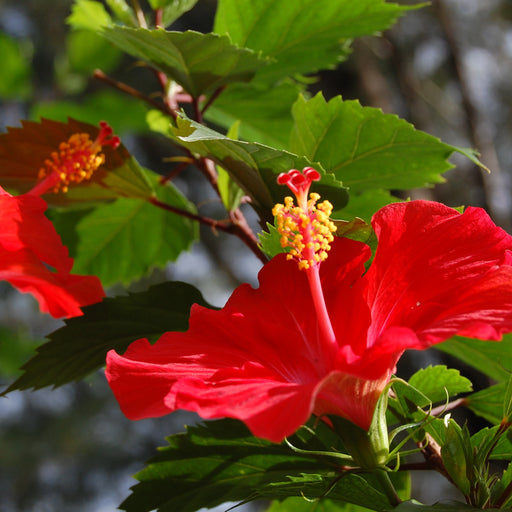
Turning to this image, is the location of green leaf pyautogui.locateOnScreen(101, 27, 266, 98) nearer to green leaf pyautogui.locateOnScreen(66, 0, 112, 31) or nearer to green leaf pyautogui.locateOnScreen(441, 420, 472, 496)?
green leaf pyautogui.locateOnScreen(66, 0, 112, 31)

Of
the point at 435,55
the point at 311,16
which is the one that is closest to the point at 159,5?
the point at 311,16

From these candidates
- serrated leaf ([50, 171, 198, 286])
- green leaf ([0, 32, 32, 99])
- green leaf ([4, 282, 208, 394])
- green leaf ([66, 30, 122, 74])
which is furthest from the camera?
green leaf ([0, 32, 32, 99])

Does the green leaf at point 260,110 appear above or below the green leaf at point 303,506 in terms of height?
above

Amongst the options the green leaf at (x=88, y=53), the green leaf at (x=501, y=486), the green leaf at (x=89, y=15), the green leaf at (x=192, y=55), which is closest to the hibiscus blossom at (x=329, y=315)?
the green leaf at (x=501, y=486)

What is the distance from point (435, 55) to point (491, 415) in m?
3.91

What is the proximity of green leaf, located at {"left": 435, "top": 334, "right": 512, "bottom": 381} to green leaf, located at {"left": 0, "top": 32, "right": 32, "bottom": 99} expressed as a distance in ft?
5.94

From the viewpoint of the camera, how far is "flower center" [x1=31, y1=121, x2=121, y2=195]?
71 centimetres

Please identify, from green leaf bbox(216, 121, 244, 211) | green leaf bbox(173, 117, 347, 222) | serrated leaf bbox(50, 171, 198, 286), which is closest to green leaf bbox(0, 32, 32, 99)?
serrated leaf bbox(50, 171, 198, 286)

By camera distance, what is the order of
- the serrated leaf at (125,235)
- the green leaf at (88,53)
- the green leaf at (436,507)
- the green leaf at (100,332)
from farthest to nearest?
the green leaf at (88,53), the serrated leaf at (125,235), the green leaf at (100,332), the green leaf at (436,507)

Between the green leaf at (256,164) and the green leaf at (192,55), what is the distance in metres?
0.14

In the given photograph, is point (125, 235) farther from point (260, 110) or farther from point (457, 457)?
point (457, 457)

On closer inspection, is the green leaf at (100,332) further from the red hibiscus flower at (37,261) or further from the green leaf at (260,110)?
the green leaf at (260,110)

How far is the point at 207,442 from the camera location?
0.64m

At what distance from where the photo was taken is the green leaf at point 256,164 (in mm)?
546
